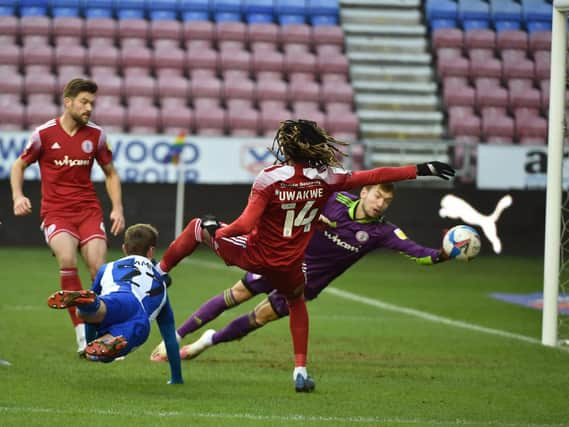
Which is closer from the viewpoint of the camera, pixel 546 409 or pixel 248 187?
pixel 546 409

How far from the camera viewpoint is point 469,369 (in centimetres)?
804

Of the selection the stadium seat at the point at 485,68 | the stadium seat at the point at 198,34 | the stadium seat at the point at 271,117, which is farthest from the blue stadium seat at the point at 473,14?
the stadium seat at the point at 198,34

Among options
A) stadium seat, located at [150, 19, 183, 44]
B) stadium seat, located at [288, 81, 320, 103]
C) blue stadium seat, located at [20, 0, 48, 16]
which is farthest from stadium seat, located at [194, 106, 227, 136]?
blue stadium seat, located at [20, 0, 48, 16]

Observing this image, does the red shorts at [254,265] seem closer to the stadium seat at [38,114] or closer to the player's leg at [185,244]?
the player's leg at [185,244]

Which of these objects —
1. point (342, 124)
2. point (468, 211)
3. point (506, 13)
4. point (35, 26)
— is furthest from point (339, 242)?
point (506, 13)

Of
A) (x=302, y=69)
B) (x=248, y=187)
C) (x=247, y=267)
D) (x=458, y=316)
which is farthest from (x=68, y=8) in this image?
(x=247, y=267)

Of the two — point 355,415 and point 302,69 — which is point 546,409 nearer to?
point 355,415

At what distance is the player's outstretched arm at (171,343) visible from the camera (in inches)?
267

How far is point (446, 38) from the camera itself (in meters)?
23.1

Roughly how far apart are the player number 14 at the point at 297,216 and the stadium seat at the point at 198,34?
16.1 m

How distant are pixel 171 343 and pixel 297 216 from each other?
1.04 m

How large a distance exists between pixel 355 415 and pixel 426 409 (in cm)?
49

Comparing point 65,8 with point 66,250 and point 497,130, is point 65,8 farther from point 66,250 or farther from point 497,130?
point 66,250

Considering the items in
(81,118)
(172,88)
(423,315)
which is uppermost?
(172,88)
